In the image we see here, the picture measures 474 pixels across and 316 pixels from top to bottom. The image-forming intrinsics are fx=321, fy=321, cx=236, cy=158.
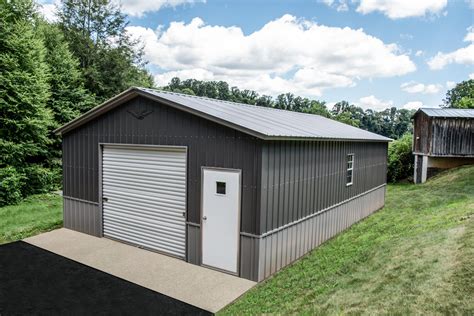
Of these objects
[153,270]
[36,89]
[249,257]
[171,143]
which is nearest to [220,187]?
[249,257]

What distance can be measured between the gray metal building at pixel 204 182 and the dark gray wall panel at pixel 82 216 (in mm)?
27

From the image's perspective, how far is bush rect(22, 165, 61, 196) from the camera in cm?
1301

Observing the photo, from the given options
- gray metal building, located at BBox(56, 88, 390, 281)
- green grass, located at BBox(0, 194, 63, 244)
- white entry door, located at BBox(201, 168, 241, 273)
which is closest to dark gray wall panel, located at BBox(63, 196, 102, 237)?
gray metal building, located at BBox(56, 88, 390, 281)

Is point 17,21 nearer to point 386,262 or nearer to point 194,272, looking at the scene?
point 194,272

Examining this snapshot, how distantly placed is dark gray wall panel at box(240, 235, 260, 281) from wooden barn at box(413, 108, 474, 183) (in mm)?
16877

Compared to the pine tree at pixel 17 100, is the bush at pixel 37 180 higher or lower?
lower

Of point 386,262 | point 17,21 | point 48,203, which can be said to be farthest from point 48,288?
point 17,21

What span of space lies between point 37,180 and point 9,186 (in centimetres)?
154

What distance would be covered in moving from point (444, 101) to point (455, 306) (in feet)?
203

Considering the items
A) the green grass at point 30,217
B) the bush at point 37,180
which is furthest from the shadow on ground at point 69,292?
the bush at point 37,180

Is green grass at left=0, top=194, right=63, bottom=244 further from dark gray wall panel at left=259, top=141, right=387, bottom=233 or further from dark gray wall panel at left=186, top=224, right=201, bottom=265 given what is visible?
dark gray wall panel at left=259, top=141, right=387, bottom=233

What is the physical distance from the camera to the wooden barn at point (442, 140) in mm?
17922

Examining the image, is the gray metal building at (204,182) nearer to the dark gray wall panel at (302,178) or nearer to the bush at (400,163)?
the dark gray wall panel at (302,178)

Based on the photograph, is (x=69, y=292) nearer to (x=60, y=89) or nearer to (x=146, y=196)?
(x=146, y=196)
